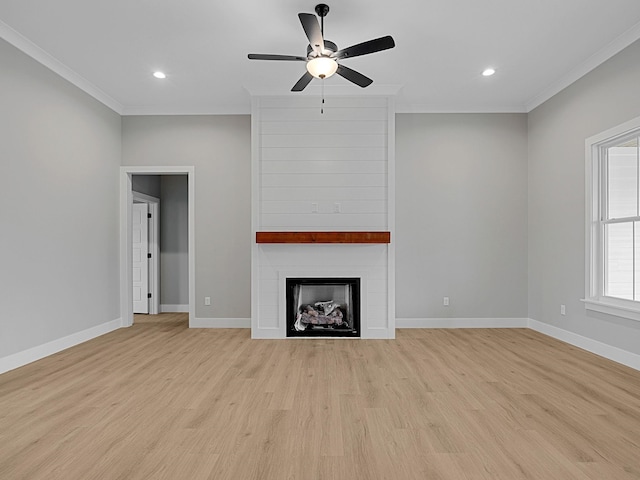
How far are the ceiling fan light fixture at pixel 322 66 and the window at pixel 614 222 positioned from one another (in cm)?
269

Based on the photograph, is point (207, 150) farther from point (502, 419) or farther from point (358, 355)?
point (502, 419)

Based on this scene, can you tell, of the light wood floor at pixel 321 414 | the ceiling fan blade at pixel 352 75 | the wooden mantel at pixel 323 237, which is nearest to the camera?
the light wood floor at pixel 321 414

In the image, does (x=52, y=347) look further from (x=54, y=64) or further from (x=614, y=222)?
(x=614, y=222)

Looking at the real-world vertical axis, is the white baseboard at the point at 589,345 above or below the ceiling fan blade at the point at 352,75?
below

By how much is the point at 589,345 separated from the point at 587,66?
111 inches

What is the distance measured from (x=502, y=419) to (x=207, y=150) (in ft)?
14.9

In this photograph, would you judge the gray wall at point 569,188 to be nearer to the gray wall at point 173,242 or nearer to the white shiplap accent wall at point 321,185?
the white shiplap accent wall at point 321,185

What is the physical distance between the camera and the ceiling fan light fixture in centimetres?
301

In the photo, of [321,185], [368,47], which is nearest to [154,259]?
[321,185]

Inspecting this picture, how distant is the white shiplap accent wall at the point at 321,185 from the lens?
4695mm

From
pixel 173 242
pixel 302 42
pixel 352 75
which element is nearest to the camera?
pixel 352 75

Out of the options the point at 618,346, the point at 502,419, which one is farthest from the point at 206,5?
the point at 618,346

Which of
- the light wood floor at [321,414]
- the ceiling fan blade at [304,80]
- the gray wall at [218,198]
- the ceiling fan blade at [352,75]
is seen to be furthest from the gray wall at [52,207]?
the ceiling fan blade at [352,75]

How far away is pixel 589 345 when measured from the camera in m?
4.00
